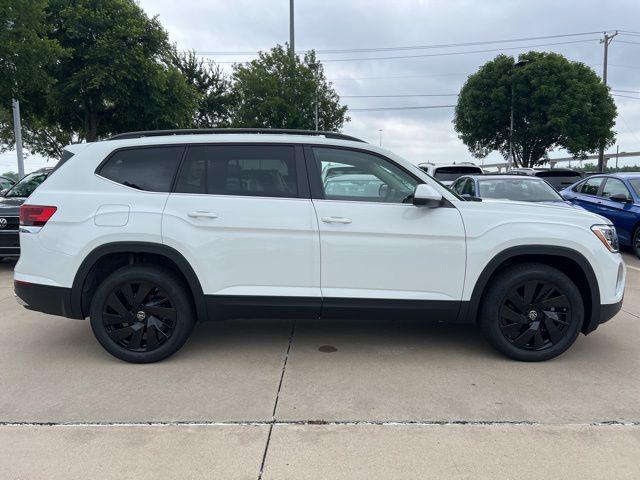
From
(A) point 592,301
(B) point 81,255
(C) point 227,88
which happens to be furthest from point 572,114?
(B) point 81,255

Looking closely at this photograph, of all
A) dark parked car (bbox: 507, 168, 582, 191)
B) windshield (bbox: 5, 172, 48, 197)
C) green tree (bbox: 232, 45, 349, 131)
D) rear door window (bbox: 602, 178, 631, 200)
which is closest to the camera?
windshield (bbox: 5, 172, 48, 197)

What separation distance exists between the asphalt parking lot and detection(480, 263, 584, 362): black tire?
161 mm

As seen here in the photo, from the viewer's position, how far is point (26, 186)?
9.58m

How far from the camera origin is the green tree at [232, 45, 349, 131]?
24203 millimetres

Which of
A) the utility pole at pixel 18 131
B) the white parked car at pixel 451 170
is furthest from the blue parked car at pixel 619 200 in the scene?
the utility pole at pixel 18 131

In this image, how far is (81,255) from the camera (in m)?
4.01

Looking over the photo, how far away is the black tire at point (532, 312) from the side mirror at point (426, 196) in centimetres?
85

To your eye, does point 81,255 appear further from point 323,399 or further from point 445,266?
point 445,266

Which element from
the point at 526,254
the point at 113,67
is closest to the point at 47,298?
the point at 526,254

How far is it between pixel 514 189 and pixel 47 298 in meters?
7.39

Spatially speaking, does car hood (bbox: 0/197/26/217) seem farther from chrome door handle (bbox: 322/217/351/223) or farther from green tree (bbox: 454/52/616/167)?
green tree (bbox: 454/52/616/167)

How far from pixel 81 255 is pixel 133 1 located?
15553 millimetres

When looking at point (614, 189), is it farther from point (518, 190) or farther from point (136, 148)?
point (136, 148)

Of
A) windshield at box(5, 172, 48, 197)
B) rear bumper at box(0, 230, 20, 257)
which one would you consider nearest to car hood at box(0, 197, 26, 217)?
rear bumper at box(0, 230, 20, 257)
